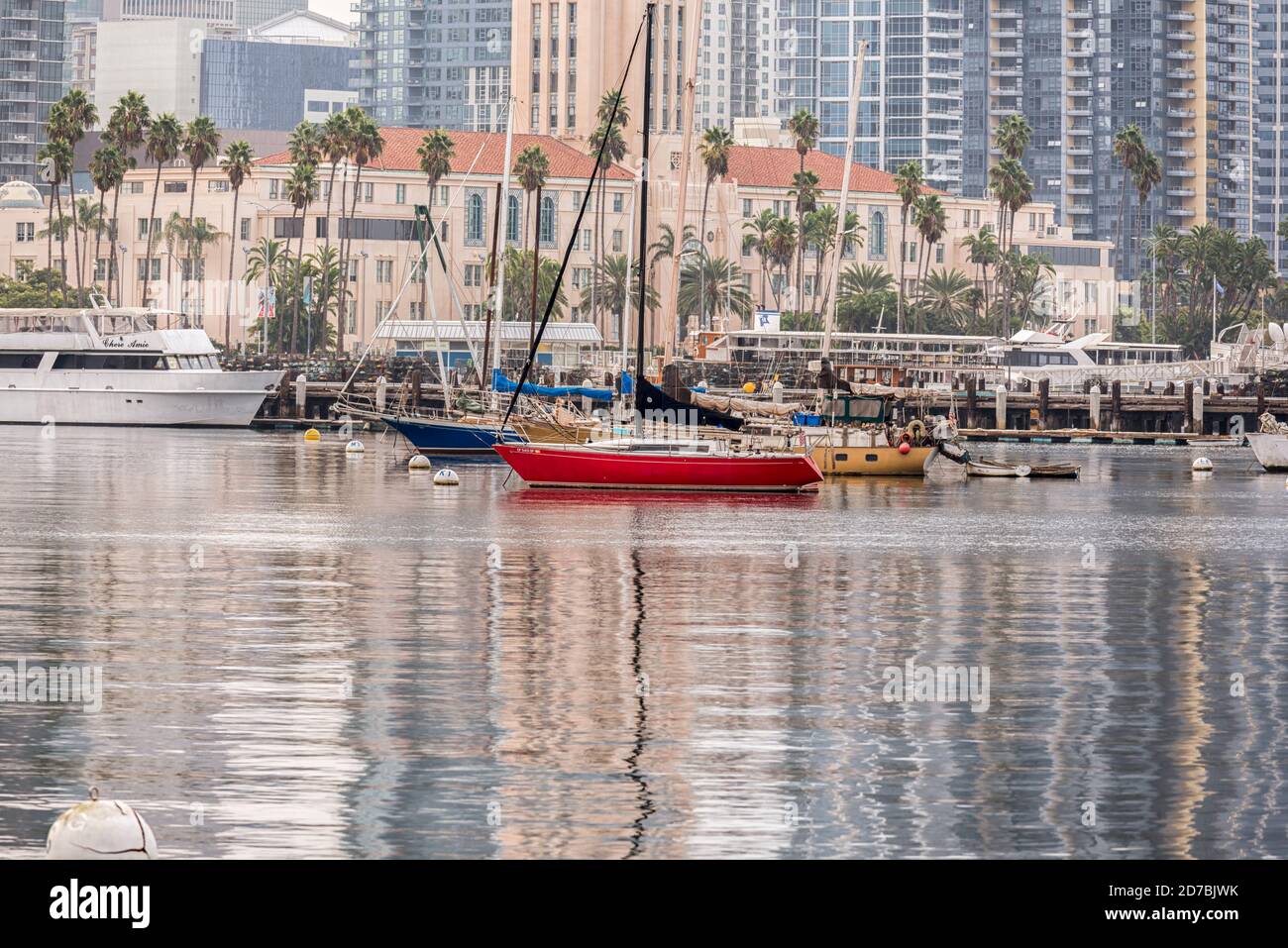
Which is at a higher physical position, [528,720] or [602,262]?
[602,262]

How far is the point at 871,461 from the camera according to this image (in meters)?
80.6

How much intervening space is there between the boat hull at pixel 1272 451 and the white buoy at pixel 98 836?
8149 cm

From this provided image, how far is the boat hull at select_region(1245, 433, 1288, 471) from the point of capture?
92.3 m

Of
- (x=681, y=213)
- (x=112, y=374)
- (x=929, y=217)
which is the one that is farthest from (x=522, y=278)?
(x=681, y=213)

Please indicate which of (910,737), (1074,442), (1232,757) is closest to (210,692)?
(910,737)

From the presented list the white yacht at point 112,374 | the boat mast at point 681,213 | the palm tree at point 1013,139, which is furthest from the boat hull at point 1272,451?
the palm tree at point 1013,139

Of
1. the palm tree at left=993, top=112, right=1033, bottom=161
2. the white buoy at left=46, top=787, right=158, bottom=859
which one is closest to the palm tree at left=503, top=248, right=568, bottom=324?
the palm tree at left=993, top=112, right=1033, bottom=161

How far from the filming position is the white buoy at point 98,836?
52.7 ft

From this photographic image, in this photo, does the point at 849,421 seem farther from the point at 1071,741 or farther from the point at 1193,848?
the point at 1193,848

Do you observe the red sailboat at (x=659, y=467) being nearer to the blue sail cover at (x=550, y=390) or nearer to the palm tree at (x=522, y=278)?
the blue sail cover at (x=550, y=390)

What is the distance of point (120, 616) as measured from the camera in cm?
3431

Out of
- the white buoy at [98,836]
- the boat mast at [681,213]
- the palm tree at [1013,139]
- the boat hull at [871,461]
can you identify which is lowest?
the white buoy at [98,836]

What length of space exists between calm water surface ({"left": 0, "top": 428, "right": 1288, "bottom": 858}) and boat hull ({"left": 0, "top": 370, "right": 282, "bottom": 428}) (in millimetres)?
67821
